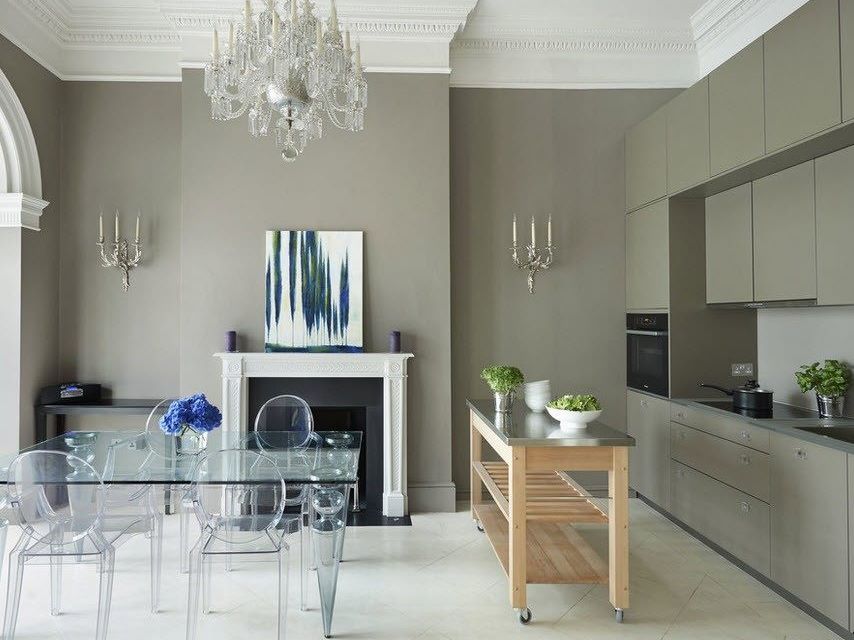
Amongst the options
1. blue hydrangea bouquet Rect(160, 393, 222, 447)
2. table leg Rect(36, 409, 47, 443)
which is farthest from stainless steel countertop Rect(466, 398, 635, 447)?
table leg Rect(36, 409, 47, 443)

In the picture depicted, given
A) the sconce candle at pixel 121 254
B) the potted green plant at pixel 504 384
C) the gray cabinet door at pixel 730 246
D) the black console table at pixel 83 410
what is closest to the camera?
the potted green plant at pixel 504 384

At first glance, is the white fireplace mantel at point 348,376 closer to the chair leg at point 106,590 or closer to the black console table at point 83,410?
the black console table at point 83,410

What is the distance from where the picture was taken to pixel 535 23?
15.8ft

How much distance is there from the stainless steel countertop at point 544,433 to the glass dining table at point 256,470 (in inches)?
29.3

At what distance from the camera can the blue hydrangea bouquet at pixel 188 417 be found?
2.98 meters

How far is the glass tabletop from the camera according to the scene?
8.88 ft

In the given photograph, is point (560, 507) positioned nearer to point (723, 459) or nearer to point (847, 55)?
point (723, 459)

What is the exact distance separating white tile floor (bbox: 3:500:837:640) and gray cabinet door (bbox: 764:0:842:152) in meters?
2.34

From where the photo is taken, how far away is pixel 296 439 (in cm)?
373

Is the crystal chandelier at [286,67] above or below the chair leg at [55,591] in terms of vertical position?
above

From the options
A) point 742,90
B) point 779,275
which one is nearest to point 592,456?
point 779,275

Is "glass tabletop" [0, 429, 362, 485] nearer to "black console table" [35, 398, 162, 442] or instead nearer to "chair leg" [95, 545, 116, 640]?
"chair leg" [95, 545, 116, 640]

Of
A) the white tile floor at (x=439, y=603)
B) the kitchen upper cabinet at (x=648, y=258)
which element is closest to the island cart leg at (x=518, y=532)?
the white tile floor at (x=439, y=603)

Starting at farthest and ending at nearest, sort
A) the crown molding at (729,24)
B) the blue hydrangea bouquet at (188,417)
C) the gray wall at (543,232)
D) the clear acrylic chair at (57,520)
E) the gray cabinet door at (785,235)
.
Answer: the gray wall at (543,232) < the crown molding at (729,24) < the gray cabinet door at (785,235) < the blue hydrangea bouquet at (188,417) < the clear acrylic chair at (57,520)
